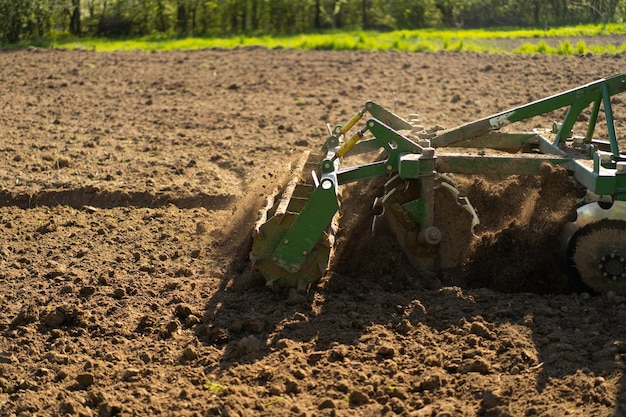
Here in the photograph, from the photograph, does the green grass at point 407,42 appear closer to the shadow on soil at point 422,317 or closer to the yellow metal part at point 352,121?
the yellow metal part at point 352,121

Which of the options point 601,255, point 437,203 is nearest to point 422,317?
point 437,203

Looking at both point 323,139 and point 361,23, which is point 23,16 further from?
point 323,139

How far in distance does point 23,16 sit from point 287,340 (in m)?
21.3

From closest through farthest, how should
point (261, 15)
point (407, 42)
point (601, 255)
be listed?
point (601, 255) < point (407, 42) < point (261, 15)

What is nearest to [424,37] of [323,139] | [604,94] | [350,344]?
[323,139]

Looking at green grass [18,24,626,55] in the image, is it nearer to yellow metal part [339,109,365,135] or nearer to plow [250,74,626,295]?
yellow metal part [339,109,365,135]

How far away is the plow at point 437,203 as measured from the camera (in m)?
6.73

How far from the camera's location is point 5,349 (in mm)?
6340

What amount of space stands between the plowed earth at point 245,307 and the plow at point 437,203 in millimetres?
168

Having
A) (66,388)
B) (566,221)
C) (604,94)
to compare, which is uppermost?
(604,94)

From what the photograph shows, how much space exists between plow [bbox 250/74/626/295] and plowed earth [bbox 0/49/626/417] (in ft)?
0.55

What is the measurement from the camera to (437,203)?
7527mm

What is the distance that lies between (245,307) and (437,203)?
1.85 meters

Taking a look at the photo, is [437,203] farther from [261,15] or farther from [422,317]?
[261,15]
